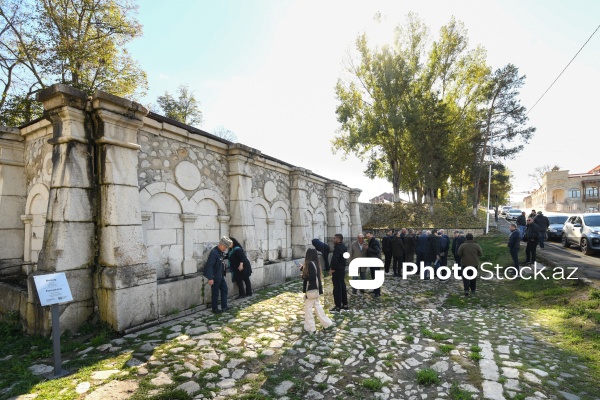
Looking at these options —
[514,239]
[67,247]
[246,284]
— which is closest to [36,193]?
[67,247]

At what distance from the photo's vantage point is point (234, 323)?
242 inches

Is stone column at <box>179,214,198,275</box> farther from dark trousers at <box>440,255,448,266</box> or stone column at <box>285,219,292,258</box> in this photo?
dark trousers at <box>440,255,448,266</box>

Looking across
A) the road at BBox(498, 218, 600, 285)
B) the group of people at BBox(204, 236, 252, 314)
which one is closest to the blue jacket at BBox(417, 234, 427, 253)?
the road at BBox(498, 218, 600, 285)

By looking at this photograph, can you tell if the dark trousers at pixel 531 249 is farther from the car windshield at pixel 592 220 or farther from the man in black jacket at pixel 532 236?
the car windshield at pixel 592 220

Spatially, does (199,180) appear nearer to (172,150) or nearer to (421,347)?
(172,150)

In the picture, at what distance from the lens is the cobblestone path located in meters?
3.68

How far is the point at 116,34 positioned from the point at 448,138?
898 inches

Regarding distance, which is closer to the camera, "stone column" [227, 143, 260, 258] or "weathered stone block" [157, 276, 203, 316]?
"weathered stone block" [157, 276, 203, 316]

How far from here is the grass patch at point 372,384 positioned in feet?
12.3

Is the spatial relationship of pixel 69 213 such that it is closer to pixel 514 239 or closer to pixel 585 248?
pixel 514 239

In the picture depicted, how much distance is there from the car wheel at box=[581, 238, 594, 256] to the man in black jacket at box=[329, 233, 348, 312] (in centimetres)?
1111

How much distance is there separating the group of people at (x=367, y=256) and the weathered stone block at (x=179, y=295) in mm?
2689

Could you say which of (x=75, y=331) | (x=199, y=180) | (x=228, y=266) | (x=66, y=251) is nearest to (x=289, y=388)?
(x=75, y=331)

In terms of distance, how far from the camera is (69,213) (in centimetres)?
530
